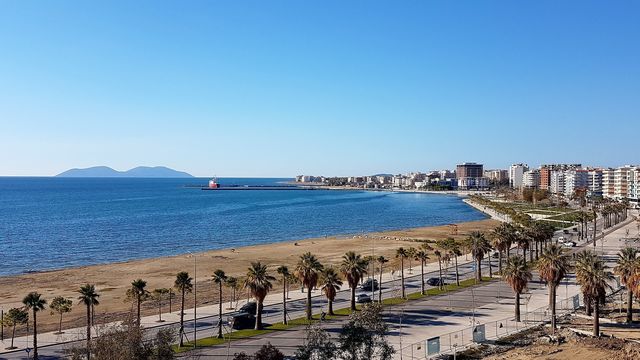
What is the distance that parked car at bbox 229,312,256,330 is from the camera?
4399cm

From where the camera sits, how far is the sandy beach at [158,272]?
5578 cm

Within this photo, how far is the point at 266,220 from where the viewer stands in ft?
525

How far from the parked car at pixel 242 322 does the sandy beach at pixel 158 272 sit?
40.3 ft

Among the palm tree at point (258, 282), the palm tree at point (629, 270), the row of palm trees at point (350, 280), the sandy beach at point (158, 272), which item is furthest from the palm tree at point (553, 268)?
the sandy beach at point (158, 272)

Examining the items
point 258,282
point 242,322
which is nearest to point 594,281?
point 258,282

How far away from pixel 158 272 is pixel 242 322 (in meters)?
35.7

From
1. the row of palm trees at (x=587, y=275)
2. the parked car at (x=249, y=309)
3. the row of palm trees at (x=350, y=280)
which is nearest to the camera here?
the row of palm trees at (x=350, y=280)

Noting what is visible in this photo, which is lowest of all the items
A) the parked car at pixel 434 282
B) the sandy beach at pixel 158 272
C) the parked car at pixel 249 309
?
the sandy beach at pixel 158 272

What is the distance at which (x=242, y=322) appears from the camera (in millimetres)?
44219

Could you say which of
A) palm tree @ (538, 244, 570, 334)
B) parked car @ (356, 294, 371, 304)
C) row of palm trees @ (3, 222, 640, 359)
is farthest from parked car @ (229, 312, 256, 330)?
palm tree @ (538, 244, 570, 334)

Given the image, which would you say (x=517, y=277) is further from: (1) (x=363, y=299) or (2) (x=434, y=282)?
(2) (x=434, y=282)

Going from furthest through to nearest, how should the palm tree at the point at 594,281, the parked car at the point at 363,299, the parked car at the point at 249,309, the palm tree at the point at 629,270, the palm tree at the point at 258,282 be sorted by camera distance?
the parked car at the point at 363,299, the parked car at the point at 249,309, the palm tree at the point at 629,270, the palm tree at the point at 258,282, the palm tree at the point at 594,281

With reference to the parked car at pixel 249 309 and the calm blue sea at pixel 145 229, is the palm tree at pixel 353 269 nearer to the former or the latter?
the parked car at pixel 249 309

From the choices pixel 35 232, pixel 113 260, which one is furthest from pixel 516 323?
pixel 35 232
